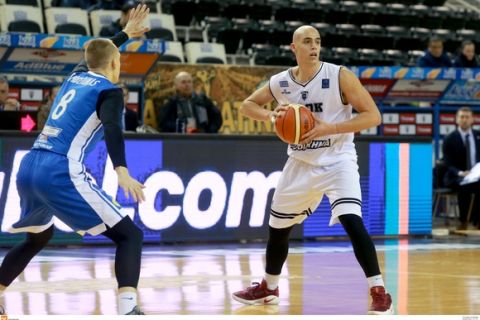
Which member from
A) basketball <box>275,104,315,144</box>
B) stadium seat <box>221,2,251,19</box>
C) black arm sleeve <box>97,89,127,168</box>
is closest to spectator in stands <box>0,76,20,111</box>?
basketball <box>275,104,315,144</box>

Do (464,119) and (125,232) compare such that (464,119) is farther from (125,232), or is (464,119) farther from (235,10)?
(125,232)

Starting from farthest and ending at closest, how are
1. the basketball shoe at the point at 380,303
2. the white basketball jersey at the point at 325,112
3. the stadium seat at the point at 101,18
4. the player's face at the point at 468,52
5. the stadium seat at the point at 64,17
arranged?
the player's face at the point at 468,52 < the stadium seat at the point at 101,18 < the stadium seat at the point at 64,17 < the white basketball jersey at the point at 325,112 < the basketball shoe at the point at 380,303

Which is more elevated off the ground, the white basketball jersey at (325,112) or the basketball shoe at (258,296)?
the white basketball jersey at (325,112)

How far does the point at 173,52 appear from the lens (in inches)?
755

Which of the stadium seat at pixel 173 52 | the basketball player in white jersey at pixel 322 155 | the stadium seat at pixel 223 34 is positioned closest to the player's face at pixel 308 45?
the basketball player in white jersey at pixel 322 155

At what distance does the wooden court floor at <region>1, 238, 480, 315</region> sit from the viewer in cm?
811

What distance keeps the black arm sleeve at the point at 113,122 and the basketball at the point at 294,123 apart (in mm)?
1436

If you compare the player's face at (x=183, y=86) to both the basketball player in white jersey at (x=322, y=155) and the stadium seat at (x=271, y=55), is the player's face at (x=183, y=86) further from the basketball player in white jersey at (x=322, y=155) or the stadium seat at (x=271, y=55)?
the basketball player in white jersey at (x=322, y=155)

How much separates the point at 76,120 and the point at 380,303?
246cm

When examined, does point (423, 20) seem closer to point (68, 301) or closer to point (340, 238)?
point (340, 238)

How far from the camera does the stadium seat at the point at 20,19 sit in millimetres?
18547

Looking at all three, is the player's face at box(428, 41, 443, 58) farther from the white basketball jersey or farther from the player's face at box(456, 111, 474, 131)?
the white basketball jersey

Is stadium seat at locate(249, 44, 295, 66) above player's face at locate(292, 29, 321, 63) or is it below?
above

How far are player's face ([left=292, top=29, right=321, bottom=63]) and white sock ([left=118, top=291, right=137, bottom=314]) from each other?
2.43m
